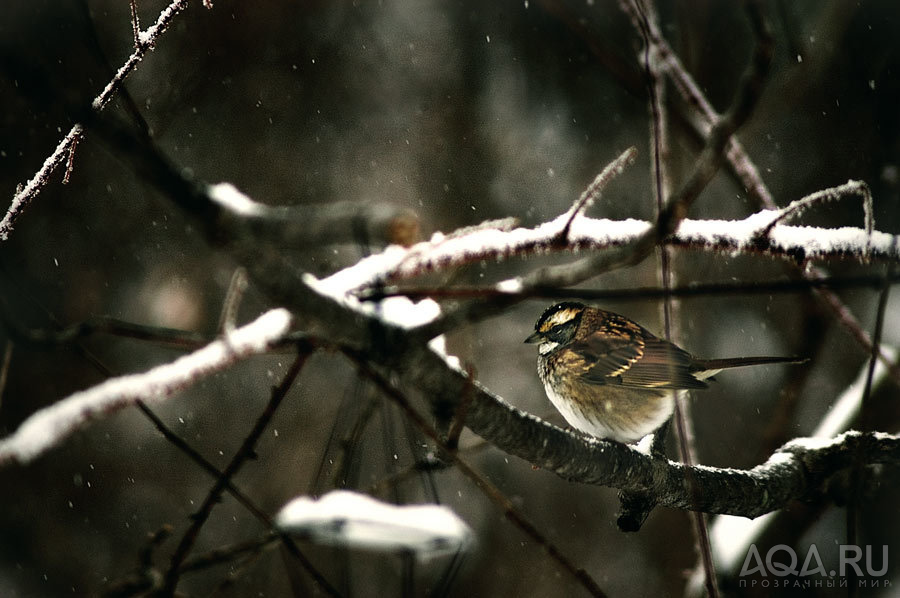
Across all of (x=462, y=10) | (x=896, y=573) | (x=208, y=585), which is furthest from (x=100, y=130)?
(x=462, y=10)

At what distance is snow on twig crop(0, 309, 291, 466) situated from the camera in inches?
44.1

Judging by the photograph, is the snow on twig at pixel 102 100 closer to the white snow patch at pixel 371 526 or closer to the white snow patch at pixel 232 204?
the white snow patch at pixel 232 204

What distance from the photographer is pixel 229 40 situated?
8156mm

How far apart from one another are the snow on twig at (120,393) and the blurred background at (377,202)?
17.3 feet

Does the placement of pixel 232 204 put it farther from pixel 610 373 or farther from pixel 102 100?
pixel 610 373

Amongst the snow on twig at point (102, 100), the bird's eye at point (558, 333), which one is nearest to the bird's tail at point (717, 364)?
the bird's eye at point (558, 333)

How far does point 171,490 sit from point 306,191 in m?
3.63

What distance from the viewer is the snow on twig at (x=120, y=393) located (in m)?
1.12

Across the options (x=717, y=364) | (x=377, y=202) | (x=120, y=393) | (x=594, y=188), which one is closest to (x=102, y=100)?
(x=120, y=393)

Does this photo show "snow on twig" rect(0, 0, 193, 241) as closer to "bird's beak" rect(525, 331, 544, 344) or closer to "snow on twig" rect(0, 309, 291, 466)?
"snow on twig" rect(0, 309, 291, 466)

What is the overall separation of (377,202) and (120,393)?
676 centimetres

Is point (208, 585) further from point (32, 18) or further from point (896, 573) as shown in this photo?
point (896, 573)

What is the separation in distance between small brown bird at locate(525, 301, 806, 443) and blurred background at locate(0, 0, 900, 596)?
2.81 meters

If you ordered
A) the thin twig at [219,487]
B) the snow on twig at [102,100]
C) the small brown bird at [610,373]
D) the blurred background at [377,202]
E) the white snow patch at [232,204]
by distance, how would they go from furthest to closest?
the blurred background at [377,202]
the small brown bird at [610,373]
the snow on twig at [102,100]
the thin twig at [219,487]
the white snow patch at [232,204]
